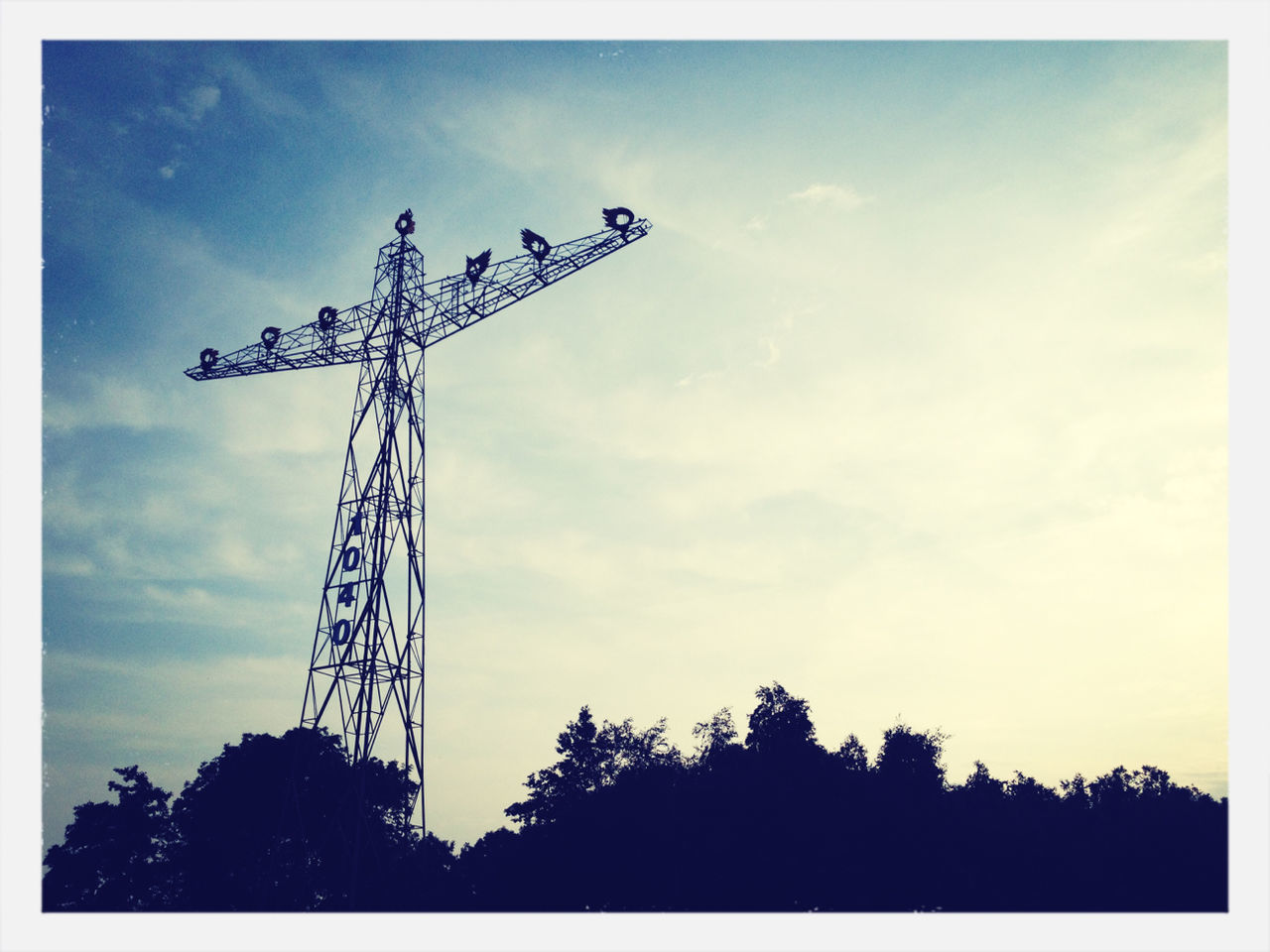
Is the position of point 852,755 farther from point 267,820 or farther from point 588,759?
point 267,820

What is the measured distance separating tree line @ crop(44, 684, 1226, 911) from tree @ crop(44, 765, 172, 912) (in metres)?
0.08

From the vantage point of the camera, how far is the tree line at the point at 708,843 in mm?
27297

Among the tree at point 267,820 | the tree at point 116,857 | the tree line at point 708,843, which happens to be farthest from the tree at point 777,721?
the tree at point 116,857

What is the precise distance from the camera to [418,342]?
25.7 meters

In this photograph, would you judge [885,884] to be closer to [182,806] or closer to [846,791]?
[846,791]

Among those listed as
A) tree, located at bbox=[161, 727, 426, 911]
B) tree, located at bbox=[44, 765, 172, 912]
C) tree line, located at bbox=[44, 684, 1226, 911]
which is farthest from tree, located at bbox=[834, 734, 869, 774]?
tree, located at bbox=[44, 765, 172, 912]

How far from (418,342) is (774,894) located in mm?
22927

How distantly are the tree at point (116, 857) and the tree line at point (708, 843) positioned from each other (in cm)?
8

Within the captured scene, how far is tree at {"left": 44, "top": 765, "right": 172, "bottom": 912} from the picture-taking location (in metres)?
37.4

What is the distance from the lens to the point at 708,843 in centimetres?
3081

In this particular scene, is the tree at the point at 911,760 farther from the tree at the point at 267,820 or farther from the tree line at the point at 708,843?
the tree at the point at 267,820

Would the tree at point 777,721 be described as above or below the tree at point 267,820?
above

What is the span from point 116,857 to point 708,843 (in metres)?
29.0

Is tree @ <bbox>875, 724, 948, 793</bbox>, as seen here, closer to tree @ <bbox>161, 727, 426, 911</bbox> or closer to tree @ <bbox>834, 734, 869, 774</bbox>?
tree @ <bbox>834, 734, 869, 774</bbox>
